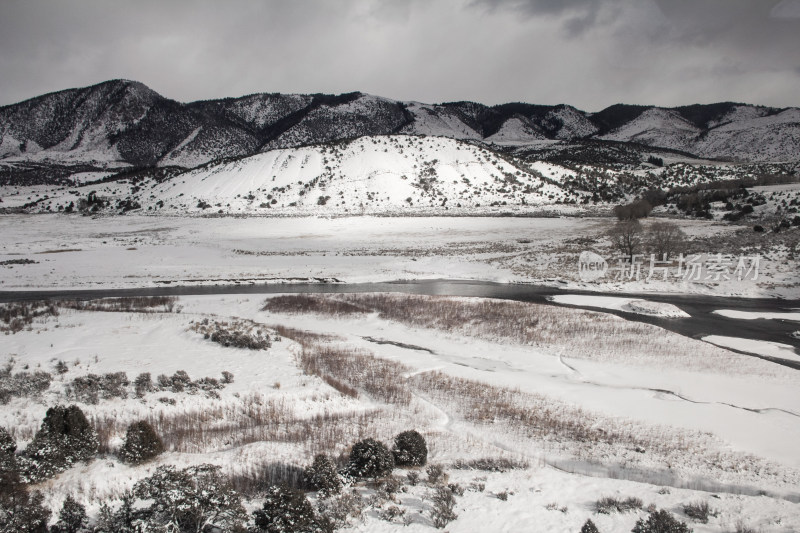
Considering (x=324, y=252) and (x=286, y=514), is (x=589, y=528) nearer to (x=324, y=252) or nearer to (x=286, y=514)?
(x=286, y=514)

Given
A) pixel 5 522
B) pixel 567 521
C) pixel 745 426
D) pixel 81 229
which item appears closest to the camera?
pixel 5 522

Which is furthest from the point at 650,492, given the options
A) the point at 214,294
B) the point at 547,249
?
the point at 547,249

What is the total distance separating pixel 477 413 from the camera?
531 inches

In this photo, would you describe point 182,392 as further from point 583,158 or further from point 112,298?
point 583,158

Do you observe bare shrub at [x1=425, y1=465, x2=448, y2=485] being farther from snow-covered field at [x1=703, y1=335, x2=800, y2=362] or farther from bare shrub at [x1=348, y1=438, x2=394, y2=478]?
snow-covered field at [x1=703, y1=335, x2=800, y2=362]

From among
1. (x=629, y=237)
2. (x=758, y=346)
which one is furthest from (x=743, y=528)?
(x=629, y=237)

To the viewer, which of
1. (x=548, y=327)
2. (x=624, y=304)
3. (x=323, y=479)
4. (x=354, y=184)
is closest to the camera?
(x=323, y=479)

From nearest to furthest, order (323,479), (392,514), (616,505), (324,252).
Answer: (392,514) → (616,505) → (323,479) → (324,252)

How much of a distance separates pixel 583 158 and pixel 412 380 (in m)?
146

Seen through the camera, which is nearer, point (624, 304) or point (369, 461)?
point (369, 461)

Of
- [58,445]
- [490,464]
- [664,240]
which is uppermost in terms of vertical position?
[664,240]

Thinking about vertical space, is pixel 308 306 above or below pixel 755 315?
below

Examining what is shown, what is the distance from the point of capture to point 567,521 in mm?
7719

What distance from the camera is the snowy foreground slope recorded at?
8.39 metres
